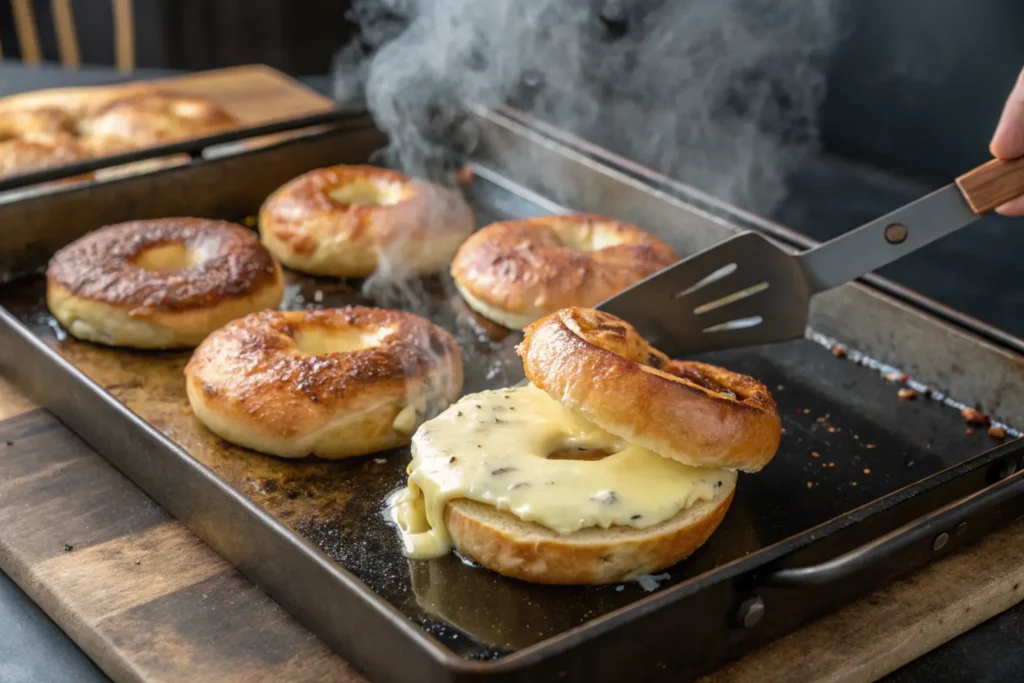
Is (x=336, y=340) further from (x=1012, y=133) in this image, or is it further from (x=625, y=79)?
(x=625, y=79)

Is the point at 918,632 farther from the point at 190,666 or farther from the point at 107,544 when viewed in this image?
the point at 107,544

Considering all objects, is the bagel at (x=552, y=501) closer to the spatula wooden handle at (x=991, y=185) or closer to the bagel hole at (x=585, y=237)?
the spatula wooden handle at (x=991, y=185)

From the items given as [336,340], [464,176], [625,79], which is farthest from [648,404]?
[625,79]

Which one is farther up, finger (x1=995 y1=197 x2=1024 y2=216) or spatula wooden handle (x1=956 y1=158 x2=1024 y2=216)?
spatula wooden handle (x1=956 y1=158 x2=1024 y2=216)

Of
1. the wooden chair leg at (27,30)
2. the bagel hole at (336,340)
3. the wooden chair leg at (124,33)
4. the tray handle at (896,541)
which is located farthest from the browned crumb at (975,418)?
the wooden chair leg at (27,30)

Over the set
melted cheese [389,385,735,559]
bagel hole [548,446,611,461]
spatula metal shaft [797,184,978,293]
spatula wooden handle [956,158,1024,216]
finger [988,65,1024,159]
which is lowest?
bagel hole [548,446,611,461]

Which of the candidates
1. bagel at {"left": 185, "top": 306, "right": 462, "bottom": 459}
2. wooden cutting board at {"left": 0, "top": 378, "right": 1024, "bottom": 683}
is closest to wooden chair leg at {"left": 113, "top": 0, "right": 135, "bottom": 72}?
bagel at {"left": 185, "top": 306, "right": 462, "bottom": 459}

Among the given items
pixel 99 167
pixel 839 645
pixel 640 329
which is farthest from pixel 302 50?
pixel 839 645

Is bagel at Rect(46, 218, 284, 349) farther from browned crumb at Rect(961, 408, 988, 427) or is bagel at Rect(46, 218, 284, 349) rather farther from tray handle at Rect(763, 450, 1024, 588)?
browned crumb at Rect(961, 408, 988, 427)
